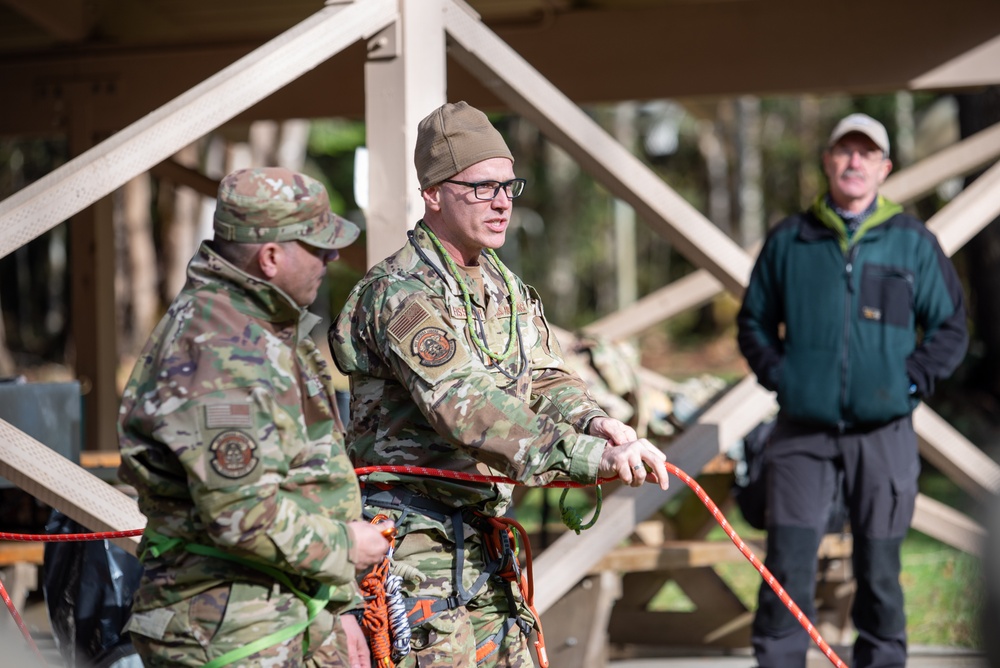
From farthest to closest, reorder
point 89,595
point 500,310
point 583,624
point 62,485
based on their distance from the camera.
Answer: point 583,624
point 89,595
point 62,485
point 500,310

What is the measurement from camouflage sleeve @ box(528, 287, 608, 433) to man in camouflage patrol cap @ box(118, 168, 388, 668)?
0.87 meters

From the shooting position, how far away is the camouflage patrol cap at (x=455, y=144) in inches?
139

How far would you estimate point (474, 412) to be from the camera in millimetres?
3262

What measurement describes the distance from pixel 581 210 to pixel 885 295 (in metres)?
40.4

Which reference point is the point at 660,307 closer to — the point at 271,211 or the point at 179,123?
the point at 179,123

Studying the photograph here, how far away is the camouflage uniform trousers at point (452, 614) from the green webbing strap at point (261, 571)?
2.11 ft

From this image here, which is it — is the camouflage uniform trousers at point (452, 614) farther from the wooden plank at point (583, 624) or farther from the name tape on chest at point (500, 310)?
the wooden plank at point (583, 624)

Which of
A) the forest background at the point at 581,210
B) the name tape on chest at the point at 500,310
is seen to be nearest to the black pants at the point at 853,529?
the name tape on chest at the point at 500,310

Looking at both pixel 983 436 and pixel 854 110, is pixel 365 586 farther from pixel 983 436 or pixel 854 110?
pixel 854 110

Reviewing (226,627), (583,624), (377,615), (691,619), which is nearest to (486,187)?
(377,615)

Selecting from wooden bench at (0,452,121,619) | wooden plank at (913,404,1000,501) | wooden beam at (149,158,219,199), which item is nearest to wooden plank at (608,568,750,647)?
wooden plank at (913,404,1000,501)

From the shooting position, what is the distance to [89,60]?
7809 mm

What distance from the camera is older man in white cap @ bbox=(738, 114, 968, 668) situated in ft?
17.1

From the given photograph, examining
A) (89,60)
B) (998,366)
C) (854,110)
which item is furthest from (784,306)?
(854,110)
